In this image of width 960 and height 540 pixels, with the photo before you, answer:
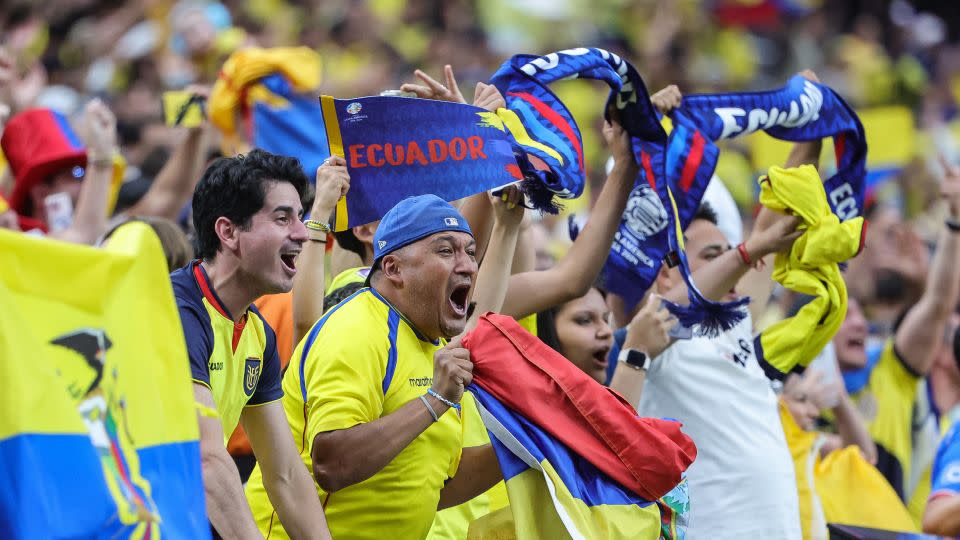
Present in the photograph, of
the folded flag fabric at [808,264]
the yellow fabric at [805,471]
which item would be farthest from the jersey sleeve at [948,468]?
the folded flag fabric at [808,264]

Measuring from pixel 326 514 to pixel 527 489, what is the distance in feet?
2.02

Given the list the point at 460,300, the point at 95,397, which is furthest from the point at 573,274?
the point at 95,397

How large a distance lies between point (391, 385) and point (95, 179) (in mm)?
2494

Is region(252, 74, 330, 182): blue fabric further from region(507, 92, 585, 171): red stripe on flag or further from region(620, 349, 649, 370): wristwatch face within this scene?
region(620, 349, 649, 370): wristwatch face

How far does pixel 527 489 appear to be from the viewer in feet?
12.6

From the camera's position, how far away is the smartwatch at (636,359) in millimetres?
4656

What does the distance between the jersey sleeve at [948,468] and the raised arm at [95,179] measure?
3.55 meters

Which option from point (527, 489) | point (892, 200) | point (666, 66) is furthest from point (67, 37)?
point (527, 489)

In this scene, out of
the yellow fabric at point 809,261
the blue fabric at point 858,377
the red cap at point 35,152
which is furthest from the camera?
the blue fabric at point 858,377

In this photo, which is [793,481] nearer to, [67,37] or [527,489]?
[527,489]

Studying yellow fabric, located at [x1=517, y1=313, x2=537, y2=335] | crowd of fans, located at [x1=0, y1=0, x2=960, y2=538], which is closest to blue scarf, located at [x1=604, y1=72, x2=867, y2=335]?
crowd of fans, located at [x1=0, y1=0, x2=960, y2=538]

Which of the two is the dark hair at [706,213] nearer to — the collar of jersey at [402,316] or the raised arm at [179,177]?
the collar of jersey at [402,316]

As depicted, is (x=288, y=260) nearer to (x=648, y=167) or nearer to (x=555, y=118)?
(x=555, y=118)

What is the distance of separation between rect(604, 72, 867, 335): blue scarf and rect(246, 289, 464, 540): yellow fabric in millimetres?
1187
